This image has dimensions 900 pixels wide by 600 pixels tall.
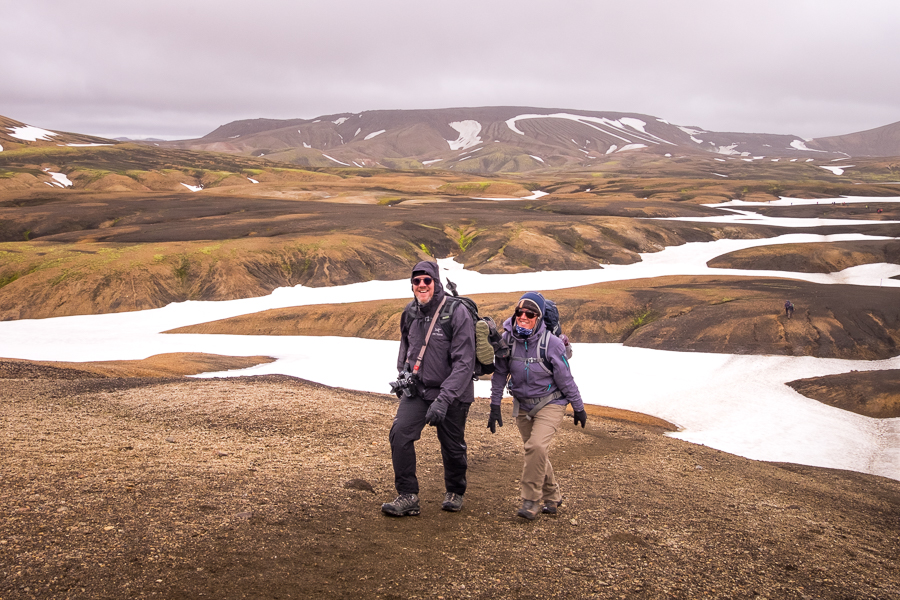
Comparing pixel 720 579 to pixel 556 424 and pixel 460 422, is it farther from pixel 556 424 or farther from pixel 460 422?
pixel 460 422

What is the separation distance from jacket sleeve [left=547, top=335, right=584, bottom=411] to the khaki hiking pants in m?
0.23

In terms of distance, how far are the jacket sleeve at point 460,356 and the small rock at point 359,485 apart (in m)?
3.06

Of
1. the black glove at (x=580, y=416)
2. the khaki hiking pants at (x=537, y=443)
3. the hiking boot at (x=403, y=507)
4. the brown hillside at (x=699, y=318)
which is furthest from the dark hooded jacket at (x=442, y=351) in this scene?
the brown hillside at (x=699, y=318)

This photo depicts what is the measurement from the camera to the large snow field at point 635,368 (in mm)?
25891

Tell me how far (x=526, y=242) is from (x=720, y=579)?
79.9 meters

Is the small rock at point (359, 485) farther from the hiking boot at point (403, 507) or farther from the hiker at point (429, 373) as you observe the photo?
the hiker at point (429, 373)

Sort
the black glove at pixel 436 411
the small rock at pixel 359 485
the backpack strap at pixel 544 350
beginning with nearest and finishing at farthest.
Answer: the black glove at pixel 436 411 < the backpack strap at pixel 544 350 < the small rock at pixel 359 485

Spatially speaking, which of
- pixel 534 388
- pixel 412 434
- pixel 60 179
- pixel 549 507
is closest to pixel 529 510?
pixel 549 507

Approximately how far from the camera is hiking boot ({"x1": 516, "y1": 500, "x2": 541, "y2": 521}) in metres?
9.22

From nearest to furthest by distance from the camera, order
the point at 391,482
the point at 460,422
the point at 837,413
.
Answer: the point at 460,422, the point at 391,482, the point at 837,413

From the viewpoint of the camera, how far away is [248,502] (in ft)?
29.9

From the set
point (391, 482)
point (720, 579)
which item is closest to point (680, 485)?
point (720, 579)

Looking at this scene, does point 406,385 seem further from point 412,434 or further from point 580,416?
point 580,416

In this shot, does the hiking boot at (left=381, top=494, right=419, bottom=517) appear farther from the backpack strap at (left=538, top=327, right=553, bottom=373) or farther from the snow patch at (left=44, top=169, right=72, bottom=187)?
the snow patch at (left=44, top=169, right=72, bottom=187)
